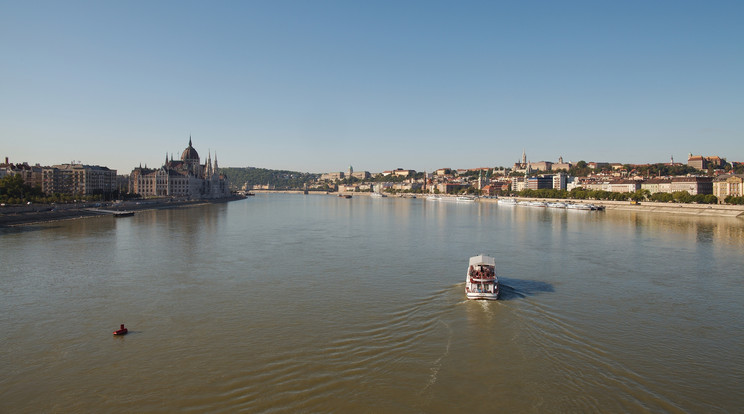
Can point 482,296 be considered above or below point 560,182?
below

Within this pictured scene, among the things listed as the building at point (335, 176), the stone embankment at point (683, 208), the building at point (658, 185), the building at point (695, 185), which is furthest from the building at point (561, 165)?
the building at point (335, 176)

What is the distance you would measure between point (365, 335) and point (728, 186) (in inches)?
2224

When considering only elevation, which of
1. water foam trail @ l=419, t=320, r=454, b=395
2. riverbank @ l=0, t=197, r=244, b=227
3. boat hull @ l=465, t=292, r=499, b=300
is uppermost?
riverbank @ l=0, t=197, r=244, b=227

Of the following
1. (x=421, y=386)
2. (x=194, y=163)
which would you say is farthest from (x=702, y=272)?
(x=194, y=163)

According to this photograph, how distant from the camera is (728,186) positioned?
49.8 metres

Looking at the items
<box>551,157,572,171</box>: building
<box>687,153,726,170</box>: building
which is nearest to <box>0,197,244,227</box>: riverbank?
<box>687,153,726,170</box>: building

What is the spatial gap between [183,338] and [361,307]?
3.42 m

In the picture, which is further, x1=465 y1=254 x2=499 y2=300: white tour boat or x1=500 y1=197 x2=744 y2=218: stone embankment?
x1=500 y1=197 x2=744 y2=218: stone embankment

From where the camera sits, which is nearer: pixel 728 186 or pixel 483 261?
pixel 483 261

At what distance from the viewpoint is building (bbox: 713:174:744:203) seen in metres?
48.0

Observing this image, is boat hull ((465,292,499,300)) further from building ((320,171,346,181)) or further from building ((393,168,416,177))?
building ((320,171,346,181))

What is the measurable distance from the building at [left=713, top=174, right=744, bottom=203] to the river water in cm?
4030

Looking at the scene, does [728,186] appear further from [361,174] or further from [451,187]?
[361,174]

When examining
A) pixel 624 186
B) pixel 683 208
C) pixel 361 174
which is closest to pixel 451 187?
pixel 624 186
